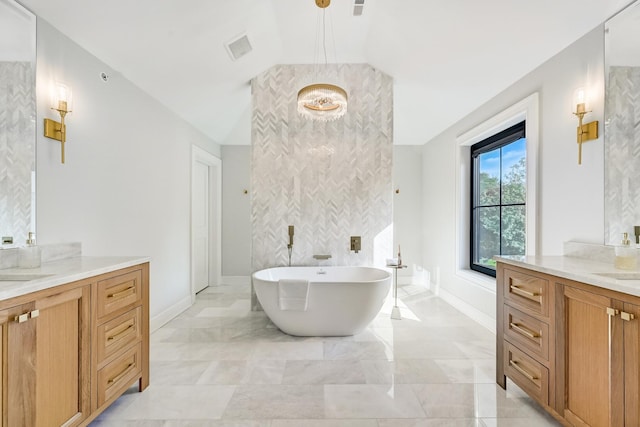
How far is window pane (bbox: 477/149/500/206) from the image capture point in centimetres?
347

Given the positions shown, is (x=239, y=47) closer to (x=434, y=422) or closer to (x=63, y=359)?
(x=63, y=359)

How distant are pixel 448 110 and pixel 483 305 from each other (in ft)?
7.18

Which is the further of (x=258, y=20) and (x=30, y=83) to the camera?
(x=258, y=20)

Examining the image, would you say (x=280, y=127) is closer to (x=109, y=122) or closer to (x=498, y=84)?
(x=109, y=122)

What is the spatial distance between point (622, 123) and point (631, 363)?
1.38 m

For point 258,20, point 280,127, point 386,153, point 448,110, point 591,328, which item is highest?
point 258,20

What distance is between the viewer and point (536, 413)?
1.77 m

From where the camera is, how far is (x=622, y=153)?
1.83 meters

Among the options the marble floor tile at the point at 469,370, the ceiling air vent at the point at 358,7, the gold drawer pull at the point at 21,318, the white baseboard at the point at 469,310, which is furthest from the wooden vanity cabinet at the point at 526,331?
the gold drawer pull at the point at 21,318

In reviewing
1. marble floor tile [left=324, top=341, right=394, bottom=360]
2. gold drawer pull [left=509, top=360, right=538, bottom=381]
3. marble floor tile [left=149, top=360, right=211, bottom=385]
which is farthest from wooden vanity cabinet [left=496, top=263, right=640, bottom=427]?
marble floor tile [left=149, top=360, right=211, bottom=385]

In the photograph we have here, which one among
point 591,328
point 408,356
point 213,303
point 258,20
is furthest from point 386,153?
point 213,303

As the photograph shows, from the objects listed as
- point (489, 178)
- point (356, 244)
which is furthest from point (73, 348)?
point (489, 178)

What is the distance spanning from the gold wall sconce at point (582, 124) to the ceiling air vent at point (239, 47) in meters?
2.67

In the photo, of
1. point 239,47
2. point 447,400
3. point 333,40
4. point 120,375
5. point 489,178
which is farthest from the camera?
point 489,178
